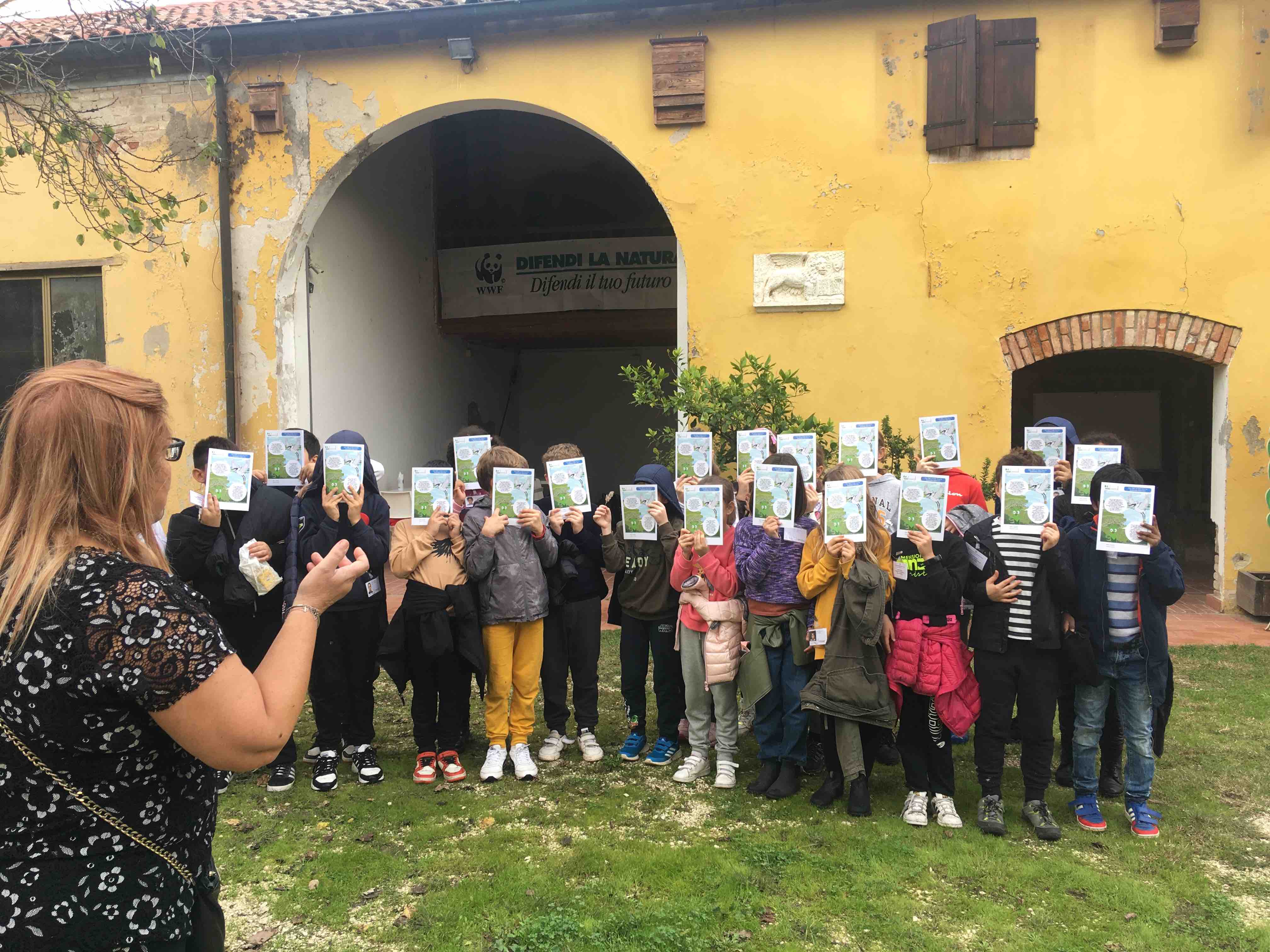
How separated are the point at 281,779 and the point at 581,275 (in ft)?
32.4

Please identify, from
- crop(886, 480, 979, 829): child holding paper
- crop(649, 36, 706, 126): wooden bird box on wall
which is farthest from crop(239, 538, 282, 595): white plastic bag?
crop(649, 36, 706, 126): wooden bird box on wall

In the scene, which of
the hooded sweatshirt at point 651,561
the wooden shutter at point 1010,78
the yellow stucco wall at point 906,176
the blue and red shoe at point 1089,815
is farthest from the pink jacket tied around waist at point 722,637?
the wooden shutter at point 1010,78

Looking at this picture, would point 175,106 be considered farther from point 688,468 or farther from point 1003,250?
point 1003,250

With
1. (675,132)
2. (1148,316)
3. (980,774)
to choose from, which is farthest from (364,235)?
(980,774)

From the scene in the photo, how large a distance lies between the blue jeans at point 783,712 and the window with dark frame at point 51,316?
27.8 feet

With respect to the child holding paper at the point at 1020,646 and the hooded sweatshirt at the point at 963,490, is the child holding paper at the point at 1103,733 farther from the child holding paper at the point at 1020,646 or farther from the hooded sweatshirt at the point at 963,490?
the hooded sweatshirt at the point at 963,490

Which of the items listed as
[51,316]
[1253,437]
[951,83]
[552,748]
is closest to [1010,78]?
[951,83]

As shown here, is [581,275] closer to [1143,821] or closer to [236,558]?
[236,558]

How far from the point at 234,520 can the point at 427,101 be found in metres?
5.86

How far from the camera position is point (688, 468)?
511 centimetres

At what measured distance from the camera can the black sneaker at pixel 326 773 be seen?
15.3ft

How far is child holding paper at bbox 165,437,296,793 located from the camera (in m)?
4.44

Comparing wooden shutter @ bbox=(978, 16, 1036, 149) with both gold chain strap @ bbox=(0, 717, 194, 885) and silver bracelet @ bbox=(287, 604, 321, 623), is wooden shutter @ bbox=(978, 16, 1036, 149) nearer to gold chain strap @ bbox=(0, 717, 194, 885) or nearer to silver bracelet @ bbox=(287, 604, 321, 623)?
silver bracelet @ bbox=(287, 604, 321, 623)

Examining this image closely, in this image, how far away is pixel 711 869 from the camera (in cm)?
369
